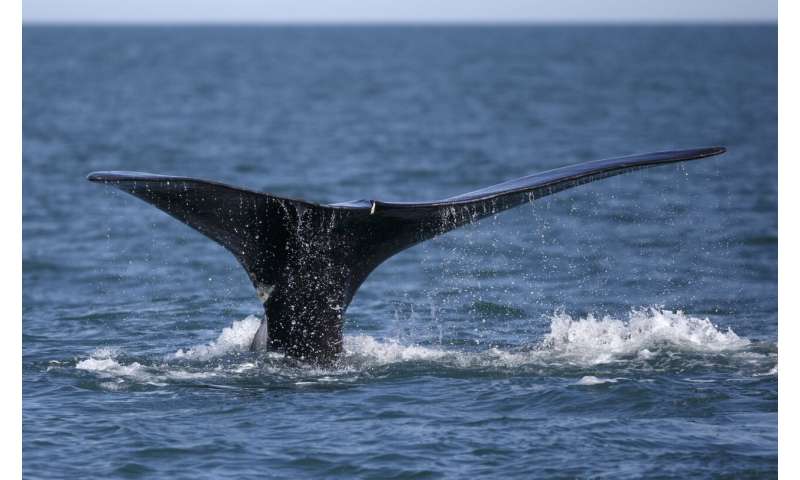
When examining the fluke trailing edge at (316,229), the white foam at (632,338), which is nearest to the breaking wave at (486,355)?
the white foam at (632,338)

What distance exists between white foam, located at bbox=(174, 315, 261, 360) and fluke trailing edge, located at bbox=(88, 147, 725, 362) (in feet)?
3.40

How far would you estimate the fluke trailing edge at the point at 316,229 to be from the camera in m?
8.36

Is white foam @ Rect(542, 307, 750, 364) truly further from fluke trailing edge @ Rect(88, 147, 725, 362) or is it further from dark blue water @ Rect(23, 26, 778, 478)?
fluke trailing edge @ Rect(88, 147, 725, 362)

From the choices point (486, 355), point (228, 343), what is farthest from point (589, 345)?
point (228, 343)

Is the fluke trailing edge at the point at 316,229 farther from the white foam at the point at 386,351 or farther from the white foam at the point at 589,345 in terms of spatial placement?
the white foam at the point at 589,345

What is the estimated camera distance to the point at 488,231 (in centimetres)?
1848

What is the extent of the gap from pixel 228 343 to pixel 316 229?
2404mm

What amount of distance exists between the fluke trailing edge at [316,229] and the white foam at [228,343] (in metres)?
1.04

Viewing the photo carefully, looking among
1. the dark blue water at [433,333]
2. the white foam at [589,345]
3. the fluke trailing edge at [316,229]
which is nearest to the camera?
the dark blue water at [433,333]

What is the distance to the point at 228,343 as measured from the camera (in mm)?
10688

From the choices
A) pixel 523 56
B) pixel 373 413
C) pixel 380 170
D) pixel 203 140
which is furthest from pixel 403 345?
pixel 523 56

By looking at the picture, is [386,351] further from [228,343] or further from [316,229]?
[316,229]
